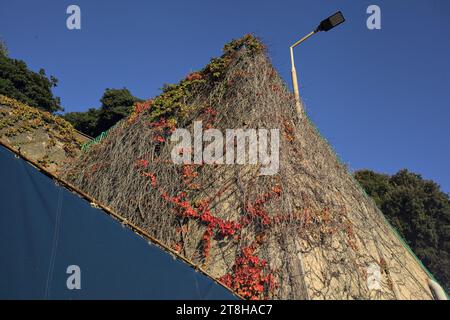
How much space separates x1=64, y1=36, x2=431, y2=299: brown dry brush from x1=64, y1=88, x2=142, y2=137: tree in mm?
16283

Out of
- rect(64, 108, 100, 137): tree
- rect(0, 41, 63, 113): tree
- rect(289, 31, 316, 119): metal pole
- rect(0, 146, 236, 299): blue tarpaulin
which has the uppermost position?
rect(0, 41, 63, 113): tree

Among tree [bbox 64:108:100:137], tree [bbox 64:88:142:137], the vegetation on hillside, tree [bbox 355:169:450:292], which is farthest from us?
tree [bbox 64:108:100:137]

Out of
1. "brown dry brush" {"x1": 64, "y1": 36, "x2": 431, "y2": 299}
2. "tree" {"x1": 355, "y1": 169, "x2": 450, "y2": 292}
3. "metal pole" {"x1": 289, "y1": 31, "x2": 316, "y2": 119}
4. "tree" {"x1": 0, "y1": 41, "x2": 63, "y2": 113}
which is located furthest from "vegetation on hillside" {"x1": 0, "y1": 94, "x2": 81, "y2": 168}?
"tree" {"x1": 355, "y1": 169, "x2": 450, "y2": 292}

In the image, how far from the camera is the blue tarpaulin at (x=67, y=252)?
133 inches

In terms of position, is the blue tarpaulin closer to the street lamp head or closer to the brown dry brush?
the brown dry brush

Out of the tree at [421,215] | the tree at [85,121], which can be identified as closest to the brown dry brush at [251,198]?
the tree at [421,215]

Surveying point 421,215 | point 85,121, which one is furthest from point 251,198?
point 85,121

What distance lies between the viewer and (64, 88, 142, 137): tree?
24.4m

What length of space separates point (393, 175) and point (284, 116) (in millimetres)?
20570

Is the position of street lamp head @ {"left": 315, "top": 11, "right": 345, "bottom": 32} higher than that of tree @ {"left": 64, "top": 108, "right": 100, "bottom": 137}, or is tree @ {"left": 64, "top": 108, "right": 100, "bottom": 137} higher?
tree @ {"left": 64, "top": 108, "right": 100, "bottom": 137}

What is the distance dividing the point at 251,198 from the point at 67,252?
2.87 metres
